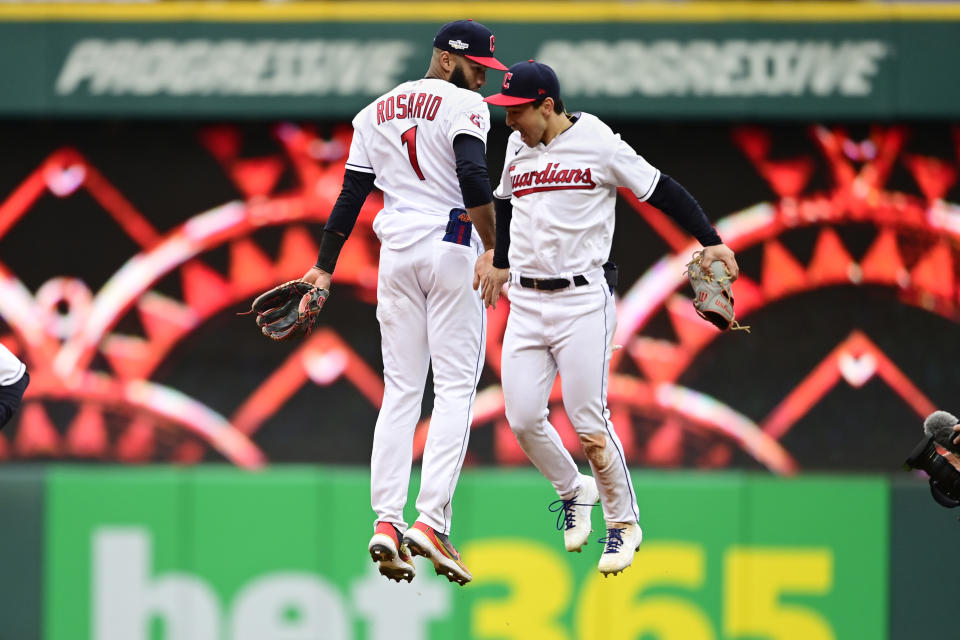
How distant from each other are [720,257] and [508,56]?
470cm

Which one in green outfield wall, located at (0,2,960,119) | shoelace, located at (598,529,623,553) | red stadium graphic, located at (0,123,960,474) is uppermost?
green outfield wall, located at (0,2,960,119)

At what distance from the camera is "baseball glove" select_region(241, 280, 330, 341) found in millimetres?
5539

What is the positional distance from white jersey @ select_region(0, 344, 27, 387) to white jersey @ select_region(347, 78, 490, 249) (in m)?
1.48

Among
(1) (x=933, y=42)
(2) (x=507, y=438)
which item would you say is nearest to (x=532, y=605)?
(2) (x=507, y=438)

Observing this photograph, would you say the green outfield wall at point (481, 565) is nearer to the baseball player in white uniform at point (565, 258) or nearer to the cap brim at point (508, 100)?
the baseball player in white uniform at point (565, 258)

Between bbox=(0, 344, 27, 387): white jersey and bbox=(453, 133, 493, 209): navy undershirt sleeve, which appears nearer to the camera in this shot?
bbox=(453, 133, 493, 209): navy undershirt sleeve

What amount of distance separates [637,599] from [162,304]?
3967 mm

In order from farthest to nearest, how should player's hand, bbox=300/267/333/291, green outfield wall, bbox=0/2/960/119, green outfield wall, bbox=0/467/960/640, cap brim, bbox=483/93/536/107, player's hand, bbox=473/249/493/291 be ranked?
green outfield wall, bbox=0/2/960/119 < green outfield wall, bbox=0/467/960/640 < player's hand, bbox=300/267/333/291 < player's hand, bbox=473/249/493/291 < cap brim, bbox=483/93/536/107

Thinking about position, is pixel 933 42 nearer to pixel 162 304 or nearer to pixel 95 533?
pixel 162 304

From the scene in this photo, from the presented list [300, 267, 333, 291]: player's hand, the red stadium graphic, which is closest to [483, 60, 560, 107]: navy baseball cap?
[300, 267, 333, 291]: player's hand

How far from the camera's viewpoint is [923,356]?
10.1m

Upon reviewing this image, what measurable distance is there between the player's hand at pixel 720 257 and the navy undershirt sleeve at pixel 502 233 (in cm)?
73

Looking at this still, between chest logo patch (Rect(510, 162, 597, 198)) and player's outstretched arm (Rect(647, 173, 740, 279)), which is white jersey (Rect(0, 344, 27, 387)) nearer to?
chest logo patch (Rect(510, 162, 597, 198))

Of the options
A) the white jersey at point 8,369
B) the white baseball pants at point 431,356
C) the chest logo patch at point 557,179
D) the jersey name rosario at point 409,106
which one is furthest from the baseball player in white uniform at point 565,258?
the white jersey at point 8,369
